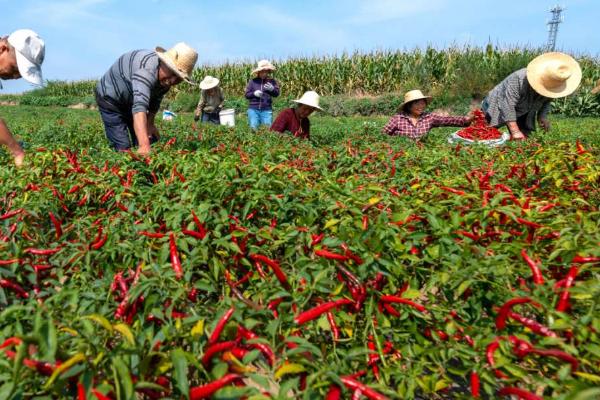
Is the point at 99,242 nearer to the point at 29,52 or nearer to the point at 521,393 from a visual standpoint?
the point at 521,393

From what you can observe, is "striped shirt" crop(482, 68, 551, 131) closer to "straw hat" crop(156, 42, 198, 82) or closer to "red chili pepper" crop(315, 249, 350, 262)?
"straw hat" crop(156, 42, 198, 82)

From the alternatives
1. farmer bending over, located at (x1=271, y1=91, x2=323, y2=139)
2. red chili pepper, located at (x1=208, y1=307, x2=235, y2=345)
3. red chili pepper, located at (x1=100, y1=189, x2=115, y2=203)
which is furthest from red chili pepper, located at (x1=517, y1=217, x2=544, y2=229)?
farmer bending over, located at (x1=271, y1=91, x2=323, y2=139)

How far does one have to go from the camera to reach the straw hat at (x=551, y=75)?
5.33 meters

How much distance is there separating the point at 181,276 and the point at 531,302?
1035mm

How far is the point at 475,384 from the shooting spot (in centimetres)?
113

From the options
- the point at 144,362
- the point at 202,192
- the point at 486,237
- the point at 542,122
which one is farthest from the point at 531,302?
the point at 542,122

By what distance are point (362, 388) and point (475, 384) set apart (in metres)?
0.34

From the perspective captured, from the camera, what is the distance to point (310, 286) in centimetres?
125

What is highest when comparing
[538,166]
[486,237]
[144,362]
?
[538,166]

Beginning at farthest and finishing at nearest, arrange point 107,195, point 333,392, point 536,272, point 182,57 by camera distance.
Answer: point 182,57
point 107,195
point 536,272
point 333,392

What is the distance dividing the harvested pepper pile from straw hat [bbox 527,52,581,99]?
3.92 metres

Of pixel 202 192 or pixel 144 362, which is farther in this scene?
pixel 202 192

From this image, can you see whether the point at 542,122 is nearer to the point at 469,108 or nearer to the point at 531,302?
the point at 531,302

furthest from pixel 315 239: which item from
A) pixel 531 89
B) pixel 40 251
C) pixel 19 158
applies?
pixel 531 89
